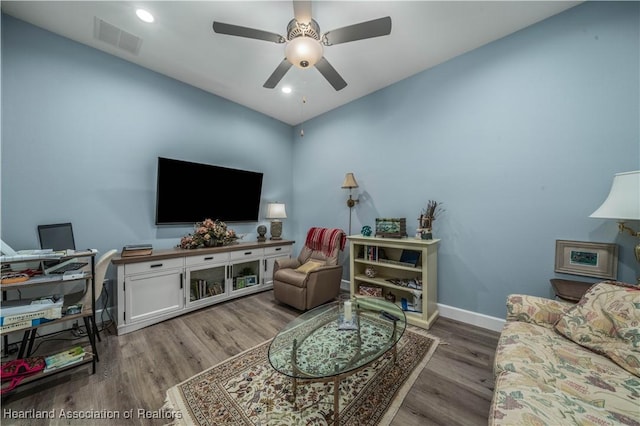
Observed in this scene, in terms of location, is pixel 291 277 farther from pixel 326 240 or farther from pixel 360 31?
pixel 360 31

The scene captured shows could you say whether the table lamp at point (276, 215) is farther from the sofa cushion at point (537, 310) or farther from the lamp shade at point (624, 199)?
the lamp shade at point (624, 199)

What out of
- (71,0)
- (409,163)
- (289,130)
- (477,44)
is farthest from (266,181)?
(477,44)

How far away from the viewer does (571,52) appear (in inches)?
76.9

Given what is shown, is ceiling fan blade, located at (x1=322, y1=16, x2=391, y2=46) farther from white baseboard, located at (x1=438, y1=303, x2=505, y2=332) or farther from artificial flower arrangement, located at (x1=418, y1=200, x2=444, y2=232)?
white baseboard, located at (x1=438, y1=303, x2=505, y2=332)

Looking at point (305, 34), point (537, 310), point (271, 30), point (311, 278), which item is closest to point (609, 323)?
point (537, 310)

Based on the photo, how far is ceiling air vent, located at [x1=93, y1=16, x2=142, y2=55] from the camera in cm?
211

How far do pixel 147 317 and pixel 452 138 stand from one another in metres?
3.92

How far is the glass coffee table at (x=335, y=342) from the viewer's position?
128 cm

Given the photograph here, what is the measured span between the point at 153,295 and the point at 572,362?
3.41 m

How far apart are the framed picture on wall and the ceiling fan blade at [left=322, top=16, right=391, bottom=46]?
7.68 feet

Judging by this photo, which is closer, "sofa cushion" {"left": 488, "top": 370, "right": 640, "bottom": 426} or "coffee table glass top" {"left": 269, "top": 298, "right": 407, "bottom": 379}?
"sofa cushion" {"left": 488, "top": 370, "right": 640, "bottom": 426}

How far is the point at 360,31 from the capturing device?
1.66 meters

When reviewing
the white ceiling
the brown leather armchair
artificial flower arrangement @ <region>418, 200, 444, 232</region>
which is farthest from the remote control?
the white ceiling

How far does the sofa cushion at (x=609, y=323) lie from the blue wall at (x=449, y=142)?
0.76m
